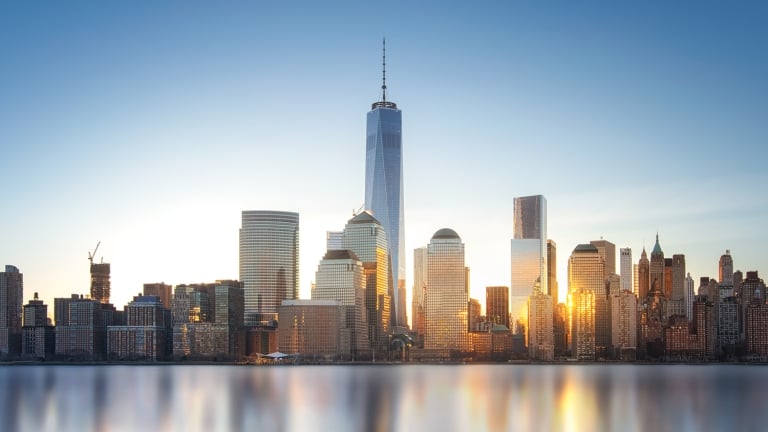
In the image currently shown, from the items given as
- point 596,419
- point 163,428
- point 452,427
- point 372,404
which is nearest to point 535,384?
point 372,404

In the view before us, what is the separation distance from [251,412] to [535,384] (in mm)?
74771

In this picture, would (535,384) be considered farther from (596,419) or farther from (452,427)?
(452,427)

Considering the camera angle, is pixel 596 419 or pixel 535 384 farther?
pixel 535 384

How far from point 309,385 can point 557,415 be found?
217 feet

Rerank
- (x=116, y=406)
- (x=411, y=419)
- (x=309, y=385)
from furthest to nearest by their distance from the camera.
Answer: (x=309, y=385), (x=116, y=406), (x=411, y=419)

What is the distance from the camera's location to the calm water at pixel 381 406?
94.8 meters

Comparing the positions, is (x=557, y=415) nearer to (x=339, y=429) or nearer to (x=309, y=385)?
(x=339, y=429)

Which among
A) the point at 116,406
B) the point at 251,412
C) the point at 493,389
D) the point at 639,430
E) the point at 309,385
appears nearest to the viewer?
the point at 639,430

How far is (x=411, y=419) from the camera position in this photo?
100250 millimetres

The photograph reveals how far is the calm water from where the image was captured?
94.8 metres

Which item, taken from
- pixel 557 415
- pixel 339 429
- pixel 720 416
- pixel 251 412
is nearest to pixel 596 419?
pixel 557 415

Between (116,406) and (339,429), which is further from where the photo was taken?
(116,406)

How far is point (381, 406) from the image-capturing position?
116562 millimetres

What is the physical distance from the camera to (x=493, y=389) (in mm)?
153875
